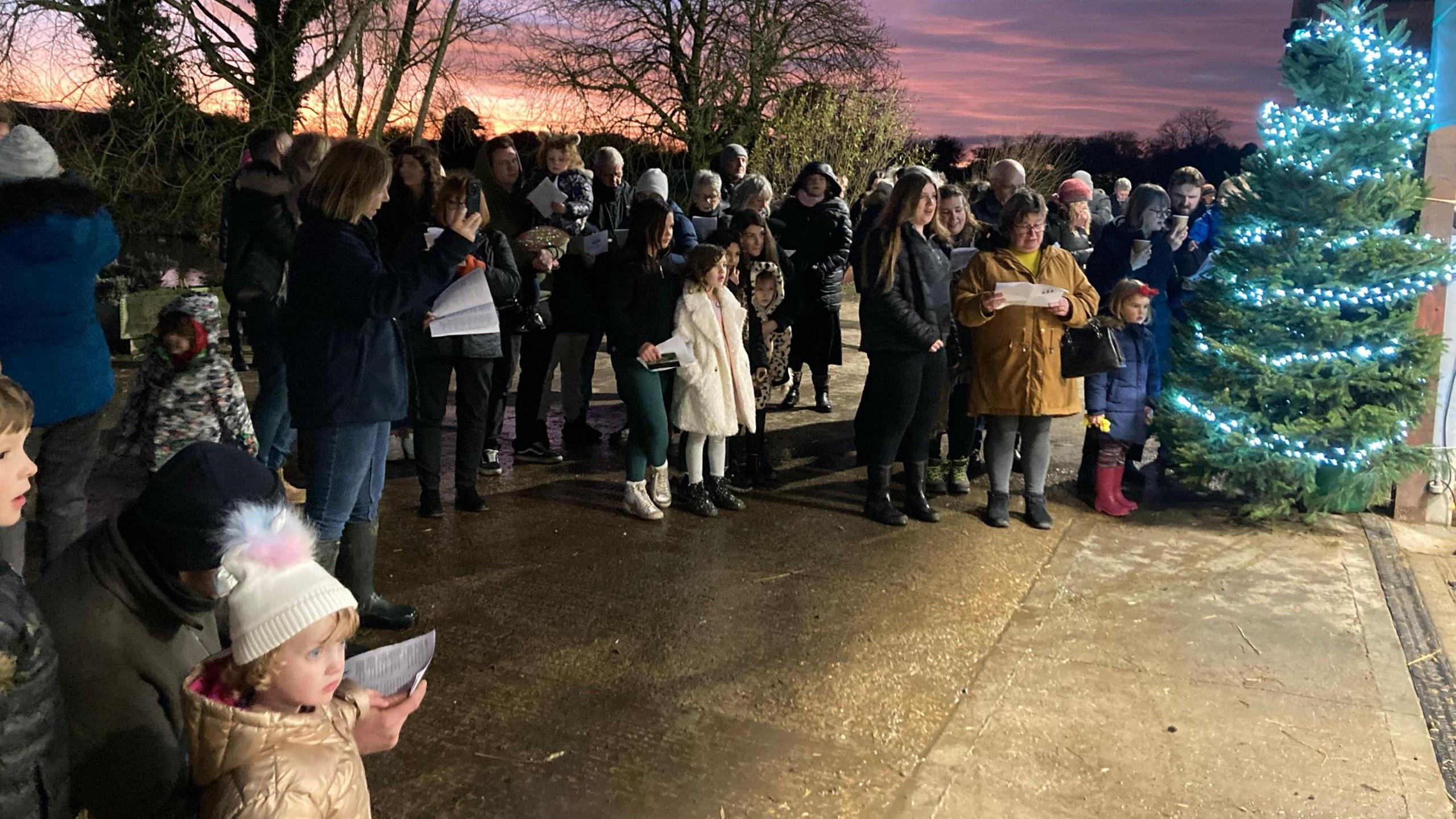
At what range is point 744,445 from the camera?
6809mm

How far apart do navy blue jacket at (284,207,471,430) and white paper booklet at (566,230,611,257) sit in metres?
2.99

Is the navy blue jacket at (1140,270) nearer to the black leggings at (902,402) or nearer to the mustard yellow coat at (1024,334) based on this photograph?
the mustard yellow coat at (1024,334)

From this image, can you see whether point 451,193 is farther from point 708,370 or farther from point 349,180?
point 708,370

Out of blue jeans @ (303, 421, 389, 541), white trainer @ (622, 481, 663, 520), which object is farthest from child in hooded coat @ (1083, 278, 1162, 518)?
blue jeans @ (303, 421, 389, 541)

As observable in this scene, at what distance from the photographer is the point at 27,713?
1.83 meters

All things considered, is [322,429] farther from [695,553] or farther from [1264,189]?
[1264,189]

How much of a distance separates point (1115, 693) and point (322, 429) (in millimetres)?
3118

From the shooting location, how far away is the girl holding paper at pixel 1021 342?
233 inches

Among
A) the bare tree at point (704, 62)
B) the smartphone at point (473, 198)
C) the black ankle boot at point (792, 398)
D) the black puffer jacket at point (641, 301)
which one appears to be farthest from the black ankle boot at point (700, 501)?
the bare tree at point (704, 62)

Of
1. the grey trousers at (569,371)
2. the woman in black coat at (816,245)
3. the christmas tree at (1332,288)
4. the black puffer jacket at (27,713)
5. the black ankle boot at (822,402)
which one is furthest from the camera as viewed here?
the black ankle boot at (822,402)

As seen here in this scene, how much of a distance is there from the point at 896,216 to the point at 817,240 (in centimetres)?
225

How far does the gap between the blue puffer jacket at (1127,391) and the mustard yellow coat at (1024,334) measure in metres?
0.35

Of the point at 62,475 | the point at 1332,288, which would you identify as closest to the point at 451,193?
the point at 62,475

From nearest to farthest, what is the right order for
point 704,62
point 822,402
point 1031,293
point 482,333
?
point 482,333, point 1031,293, point 822,402, point 704,62
